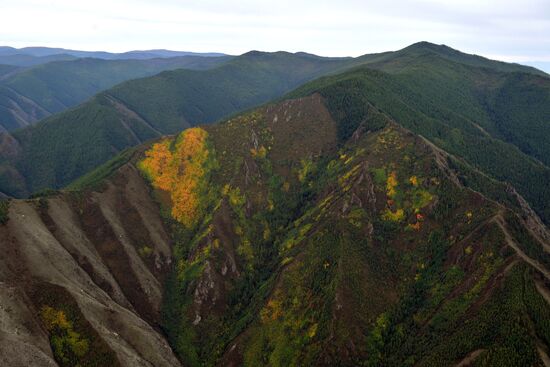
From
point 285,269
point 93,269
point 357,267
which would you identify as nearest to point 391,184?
point 357,267

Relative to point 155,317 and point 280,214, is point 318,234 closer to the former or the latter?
point 280,214

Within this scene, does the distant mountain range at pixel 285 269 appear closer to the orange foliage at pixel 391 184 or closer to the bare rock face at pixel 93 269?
the bare rock face at pixel 93 269

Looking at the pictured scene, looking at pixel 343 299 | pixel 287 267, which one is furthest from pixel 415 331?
pixel 287 267

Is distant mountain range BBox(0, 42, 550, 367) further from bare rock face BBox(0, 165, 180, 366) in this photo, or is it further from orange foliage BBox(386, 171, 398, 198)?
orange foliage BBox(386, 171, 398, 198)

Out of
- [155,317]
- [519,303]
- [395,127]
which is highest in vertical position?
[395,127]

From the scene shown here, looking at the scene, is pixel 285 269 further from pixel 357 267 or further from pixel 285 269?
pixel 357 267

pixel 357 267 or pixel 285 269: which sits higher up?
pixel 357 267
